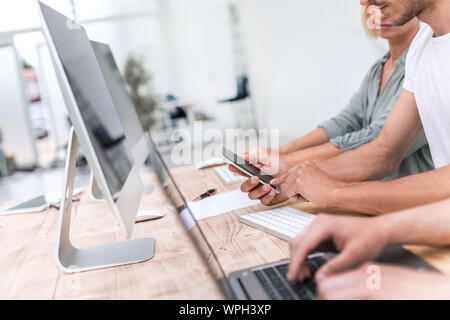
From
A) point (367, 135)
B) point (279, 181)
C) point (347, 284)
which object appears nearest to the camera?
point (347, 284)

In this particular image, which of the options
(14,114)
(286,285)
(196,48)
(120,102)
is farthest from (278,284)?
(14,114)

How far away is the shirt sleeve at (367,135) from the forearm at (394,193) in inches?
24.4

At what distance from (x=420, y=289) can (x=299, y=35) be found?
179 inches

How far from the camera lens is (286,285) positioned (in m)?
→ 0.48

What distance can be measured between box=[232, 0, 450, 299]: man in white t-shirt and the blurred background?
3699mm

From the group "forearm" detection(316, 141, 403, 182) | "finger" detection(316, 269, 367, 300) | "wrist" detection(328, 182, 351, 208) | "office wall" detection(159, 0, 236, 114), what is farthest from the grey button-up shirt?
"office wall" detection(159, 0, 236, 114)

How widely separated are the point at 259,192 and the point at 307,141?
2.78ft

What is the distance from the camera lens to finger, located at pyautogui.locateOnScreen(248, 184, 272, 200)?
2.90 ft

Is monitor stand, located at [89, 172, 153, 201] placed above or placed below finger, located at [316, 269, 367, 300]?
below

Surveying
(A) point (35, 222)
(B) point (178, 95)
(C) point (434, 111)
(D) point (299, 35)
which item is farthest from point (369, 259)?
(B) point (178, 95)

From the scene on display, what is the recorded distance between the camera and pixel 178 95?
291 inches

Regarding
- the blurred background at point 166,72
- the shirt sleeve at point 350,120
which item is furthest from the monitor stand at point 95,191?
the blurred background at point 166,72

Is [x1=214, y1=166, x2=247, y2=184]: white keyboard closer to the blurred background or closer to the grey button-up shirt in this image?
the grey button-up shirt

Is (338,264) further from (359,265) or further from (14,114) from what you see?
(14,114)
